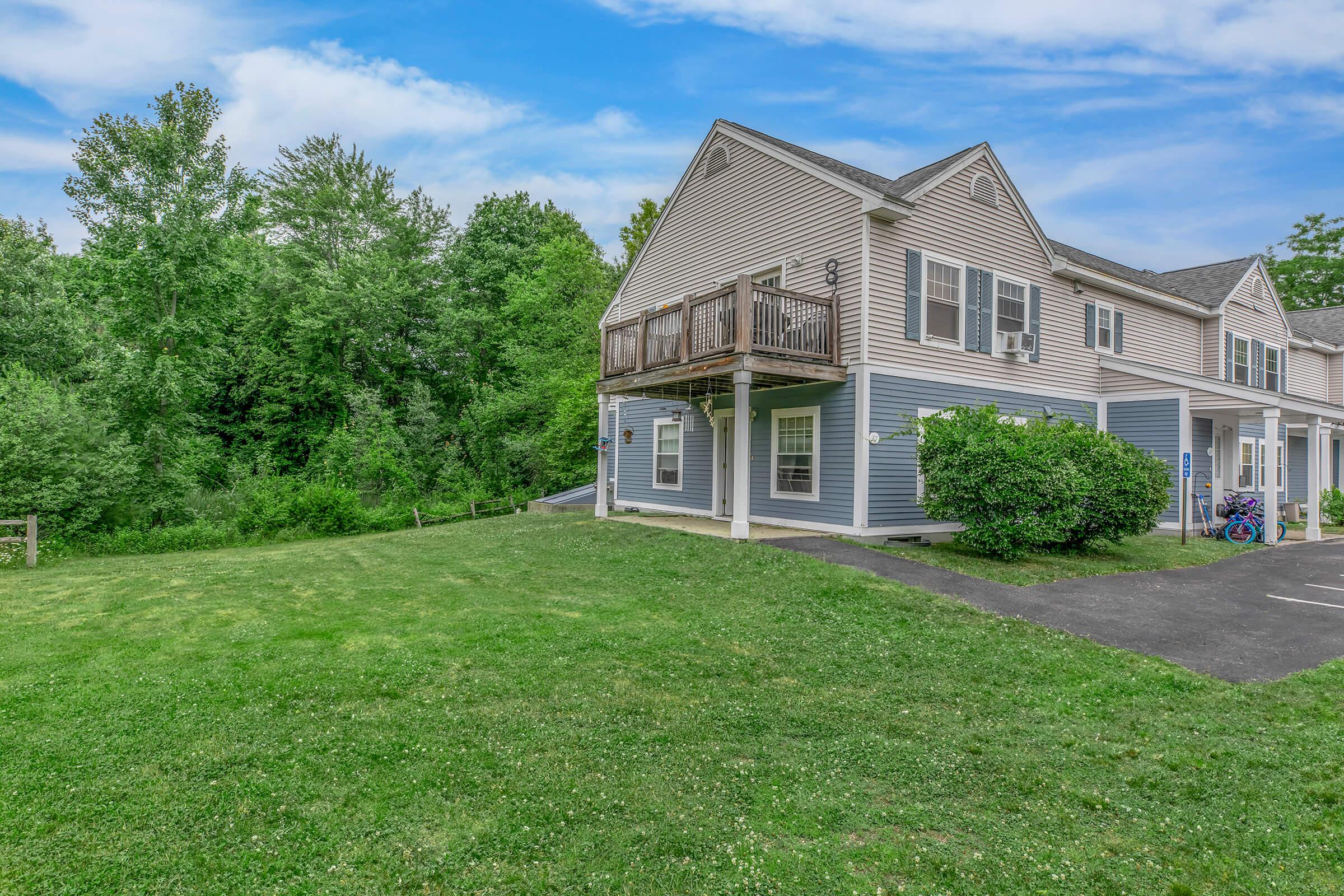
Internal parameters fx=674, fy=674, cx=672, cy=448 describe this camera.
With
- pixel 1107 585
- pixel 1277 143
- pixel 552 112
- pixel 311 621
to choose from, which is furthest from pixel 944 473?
pixel 1277 143

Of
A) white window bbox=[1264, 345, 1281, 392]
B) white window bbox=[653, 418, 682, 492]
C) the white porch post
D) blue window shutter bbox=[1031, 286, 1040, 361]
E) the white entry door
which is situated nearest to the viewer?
blue window shutter bbox=[1031, 286, 1040, 361]

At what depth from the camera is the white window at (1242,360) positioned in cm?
1973

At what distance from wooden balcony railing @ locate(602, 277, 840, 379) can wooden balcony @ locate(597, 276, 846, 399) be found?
0.04 ft

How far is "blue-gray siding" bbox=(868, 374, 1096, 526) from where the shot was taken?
12.1 meters

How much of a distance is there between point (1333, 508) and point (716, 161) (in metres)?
19.7

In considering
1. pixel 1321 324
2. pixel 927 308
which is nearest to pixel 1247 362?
pixel 1321 324

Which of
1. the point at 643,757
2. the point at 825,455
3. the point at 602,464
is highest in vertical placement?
the point at 825,455

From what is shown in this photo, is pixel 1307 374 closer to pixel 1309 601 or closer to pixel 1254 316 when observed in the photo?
pixel 1254 316

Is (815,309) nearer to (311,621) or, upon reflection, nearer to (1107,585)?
(1107,585)

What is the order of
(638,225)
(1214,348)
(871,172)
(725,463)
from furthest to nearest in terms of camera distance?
(638,225), (1214,348), (725,463), (871,172)

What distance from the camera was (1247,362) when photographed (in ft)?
66.1

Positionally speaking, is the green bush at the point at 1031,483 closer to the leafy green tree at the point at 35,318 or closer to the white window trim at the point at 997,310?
the white window trim at the point at 997,310

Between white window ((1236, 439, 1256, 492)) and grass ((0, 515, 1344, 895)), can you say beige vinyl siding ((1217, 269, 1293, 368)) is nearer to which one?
white window ((1236, 439, 1256, 492))

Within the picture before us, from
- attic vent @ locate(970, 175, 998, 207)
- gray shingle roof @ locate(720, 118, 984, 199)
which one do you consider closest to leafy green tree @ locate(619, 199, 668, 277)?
gray shingle roof @ locate(720, 118, 984, 199)
